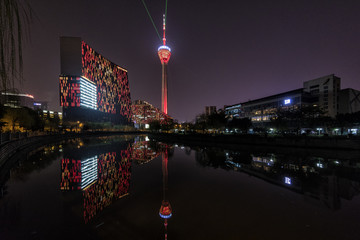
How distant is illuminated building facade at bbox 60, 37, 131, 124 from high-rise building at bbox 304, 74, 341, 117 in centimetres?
12915

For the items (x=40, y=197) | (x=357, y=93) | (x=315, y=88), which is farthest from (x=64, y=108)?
(x=357, y=93)

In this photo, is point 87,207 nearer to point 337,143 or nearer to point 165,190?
point 165,190

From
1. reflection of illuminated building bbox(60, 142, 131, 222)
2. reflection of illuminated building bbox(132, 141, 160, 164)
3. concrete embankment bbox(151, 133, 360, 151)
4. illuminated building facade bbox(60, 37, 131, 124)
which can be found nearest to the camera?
reflection of illuminated building bbox(60, 142, 131, 222)

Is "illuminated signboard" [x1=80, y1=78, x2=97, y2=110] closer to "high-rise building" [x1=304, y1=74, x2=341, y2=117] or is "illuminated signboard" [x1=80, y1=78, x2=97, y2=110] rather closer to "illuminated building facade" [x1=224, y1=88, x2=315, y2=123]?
"illuminated building facade" [x1=224, y1=88, x2=315, y2=123]

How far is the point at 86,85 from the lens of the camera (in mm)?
101188

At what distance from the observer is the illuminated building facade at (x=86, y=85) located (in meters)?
94.2

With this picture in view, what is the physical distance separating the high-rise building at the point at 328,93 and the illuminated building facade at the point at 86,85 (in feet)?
424

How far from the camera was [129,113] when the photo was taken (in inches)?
6161

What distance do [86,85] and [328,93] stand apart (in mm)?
135120

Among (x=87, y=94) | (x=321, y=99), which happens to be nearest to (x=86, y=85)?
(x=87, y=94)

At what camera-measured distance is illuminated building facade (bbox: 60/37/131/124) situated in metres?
94.2

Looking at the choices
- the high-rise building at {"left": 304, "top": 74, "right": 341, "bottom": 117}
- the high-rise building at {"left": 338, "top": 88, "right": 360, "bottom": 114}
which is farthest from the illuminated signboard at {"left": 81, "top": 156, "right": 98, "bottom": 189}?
the high-rise building at {"left": 338, "top": 88, "right": 360, "bottom": 114}

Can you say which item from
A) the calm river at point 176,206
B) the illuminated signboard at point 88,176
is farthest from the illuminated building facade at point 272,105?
the illuminated signboard at point 88,176

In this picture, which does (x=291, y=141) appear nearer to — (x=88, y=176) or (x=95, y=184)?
(x=95, y=184)
